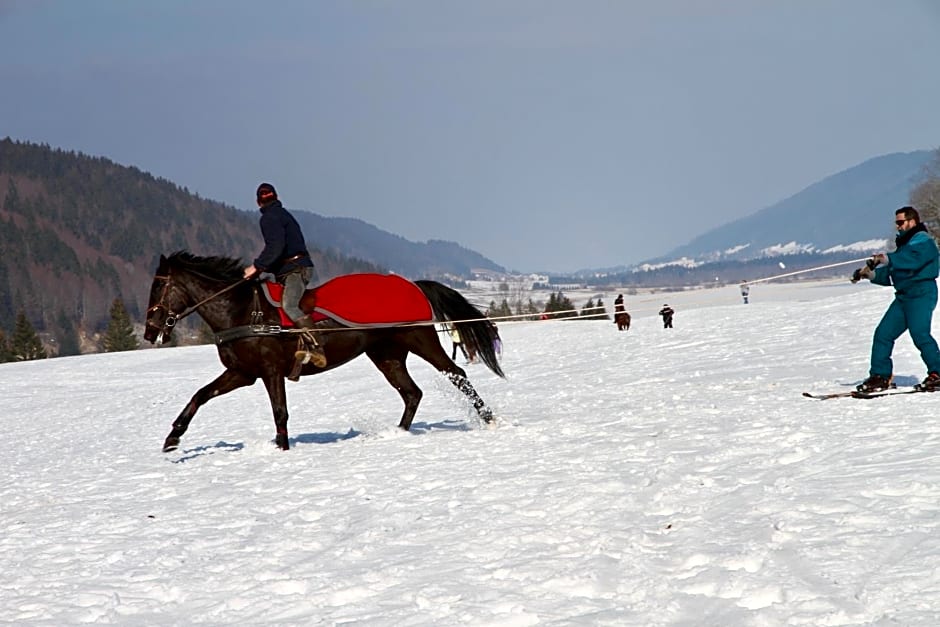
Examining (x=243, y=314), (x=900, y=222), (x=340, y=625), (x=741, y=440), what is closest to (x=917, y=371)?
(x=900, y=222)

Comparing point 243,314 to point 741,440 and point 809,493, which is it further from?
point 809,493

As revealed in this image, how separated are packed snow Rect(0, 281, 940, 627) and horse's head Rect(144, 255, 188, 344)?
59.8 inches

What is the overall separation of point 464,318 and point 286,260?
2350 mm

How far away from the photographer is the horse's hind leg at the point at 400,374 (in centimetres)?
1126

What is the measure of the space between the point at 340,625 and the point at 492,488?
111 inches

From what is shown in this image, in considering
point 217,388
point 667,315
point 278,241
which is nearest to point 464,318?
point 278,241

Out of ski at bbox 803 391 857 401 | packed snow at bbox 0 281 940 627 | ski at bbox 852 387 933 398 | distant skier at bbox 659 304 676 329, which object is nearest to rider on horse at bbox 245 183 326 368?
packed snow at bbox 0 281 940 627

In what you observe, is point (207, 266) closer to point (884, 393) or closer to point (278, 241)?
point (278, 241)

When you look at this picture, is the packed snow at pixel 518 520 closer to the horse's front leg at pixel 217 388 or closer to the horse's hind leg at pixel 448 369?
the horse's hind leg at pixel 448 369

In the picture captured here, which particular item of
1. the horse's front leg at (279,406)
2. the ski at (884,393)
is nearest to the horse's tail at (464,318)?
the horse's front leg at (279,406)

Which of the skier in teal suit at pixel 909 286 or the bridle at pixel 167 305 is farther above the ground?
the bridle at pixel 167 305

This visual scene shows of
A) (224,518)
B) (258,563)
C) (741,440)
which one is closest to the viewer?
(258,563)

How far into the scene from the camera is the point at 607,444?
8.60m

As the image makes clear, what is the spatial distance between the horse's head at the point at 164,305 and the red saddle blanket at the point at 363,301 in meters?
1.02
